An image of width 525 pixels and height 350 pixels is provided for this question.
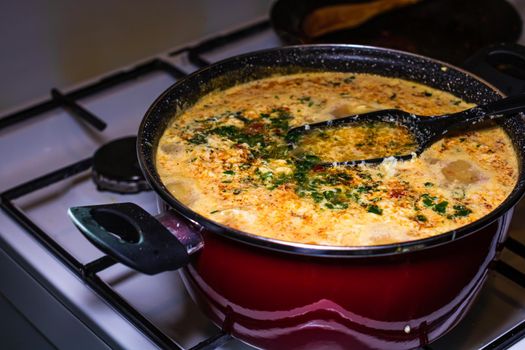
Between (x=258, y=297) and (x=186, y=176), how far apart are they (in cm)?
24

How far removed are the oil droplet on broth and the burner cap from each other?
32cm

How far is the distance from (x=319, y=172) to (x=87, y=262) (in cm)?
38

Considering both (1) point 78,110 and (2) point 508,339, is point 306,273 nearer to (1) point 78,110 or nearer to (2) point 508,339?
(2) point 508,339

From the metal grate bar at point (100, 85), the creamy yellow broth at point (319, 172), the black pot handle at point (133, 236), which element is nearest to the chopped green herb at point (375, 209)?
the creamy yellow broth at point (319, 172)

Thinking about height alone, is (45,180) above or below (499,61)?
below

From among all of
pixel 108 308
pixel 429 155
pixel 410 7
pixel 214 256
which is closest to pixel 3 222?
pixel 108 308

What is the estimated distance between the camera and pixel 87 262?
3.85 ft

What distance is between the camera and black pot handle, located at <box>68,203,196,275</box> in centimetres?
82

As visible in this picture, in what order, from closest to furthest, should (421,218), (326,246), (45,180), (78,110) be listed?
(326,246) < (421,218) < (45,180) < (78,110)

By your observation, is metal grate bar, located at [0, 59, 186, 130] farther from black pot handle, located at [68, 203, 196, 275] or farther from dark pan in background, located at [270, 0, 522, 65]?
black pot handle, located at [68, 203, 196, 275]

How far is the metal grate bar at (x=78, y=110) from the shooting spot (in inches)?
55.8

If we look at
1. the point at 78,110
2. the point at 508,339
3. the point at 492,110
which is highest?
the point at 492,110

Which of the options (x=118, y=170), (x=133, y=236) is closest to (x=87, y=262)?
(x=118, y=170)

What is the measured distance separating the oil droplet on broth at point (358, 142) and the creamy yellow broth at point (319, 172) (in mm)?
26
